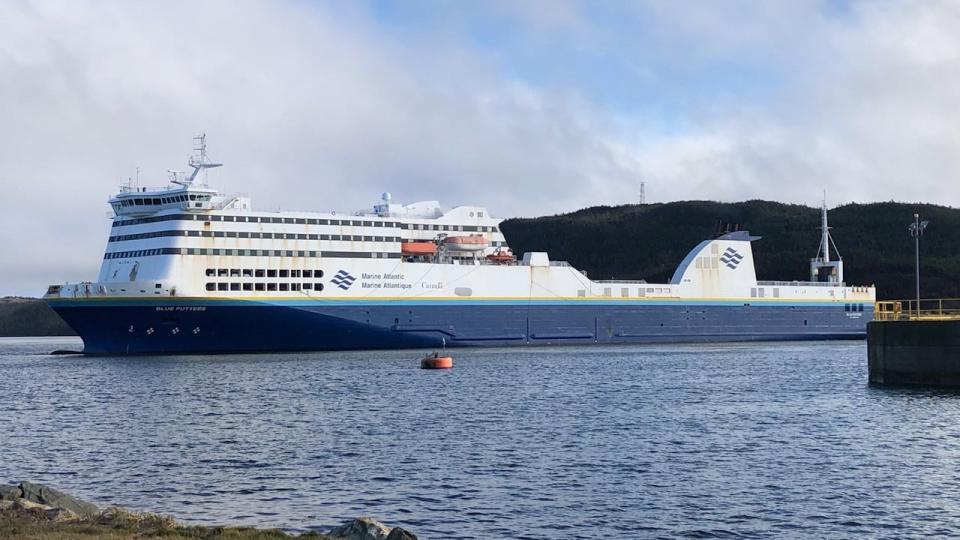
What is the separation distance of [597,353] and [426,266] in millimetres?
13470

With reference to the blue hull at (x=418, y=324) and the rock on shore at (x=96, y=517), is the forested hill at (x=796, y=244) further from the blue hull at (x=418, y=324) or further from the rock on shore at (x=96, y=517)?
the rock on shore at (x=96, y=517)

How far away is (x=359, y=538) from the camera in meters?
17.3

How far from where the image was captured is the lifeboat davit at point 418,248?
252 ft

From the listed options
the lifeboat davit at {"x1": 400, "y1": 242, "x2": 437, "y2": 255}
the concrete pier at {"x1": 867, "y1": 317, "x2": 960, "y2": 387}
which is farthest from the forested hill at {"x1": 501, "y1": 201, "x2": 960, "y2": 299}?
the concrete pier at {"x1": 867, "y1": 317, "x2": 960, "y2": 387}

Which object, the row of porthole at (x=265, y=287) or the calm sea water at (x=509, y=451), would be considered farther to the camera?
the row of porthole at (x=265, y=287)

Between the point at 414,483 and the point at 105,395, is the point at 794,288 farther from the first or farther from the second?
the point at 414,483

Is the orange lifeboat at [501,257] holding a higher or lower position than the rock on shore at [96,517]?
higher

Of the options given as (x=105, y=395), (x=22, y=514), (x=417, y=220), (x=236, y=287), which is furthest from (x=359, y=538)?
(x=417, y=220)

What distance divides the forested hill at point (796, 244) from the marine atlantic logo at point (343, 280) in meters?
99.5

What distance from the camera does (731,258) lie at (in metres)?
89.3

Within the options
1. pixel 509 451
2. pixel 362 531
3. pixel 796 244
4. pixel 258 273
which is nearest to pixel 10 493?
pixel 362 531

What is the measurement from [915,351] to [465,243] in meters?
41.9

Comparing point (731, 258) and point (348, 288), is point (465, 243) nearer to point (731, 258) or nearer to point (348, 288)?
point (348, 288)

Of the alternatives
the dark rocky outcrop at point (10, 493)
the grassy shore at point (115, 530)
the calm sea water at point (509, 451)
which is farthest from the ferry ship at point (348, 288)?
the grassy shore at point (115, 530)
